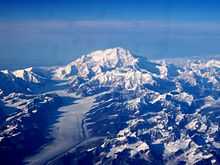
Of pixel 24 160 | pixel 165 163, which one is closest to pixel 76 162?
pixel 24 160

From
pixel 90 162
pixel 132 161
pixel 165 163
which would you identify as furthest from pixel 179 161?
pixel 90 162

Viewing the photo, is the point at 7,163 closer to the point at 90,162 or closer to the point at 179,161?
the point at 90,162

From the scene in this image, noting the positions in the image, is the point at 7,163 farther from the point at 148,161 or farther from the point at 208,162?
the point at 208,162

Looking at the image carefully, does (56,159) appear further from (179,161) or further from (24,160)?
(179,161)

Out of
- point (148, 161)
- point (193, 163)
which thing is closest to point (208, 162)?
point (193, 163)

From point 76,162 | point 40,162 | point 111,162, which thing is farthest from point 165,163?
point 40,162

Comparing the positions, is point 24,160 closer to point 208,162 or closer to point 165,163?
point 165,163
